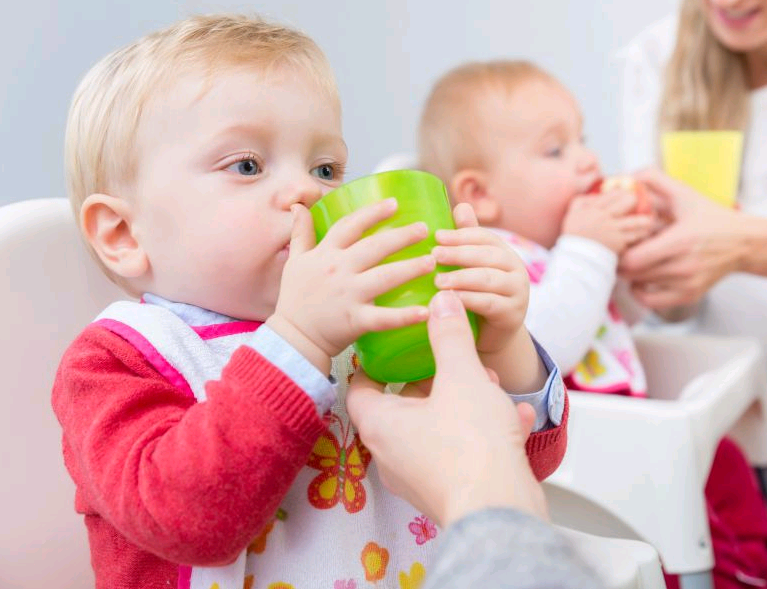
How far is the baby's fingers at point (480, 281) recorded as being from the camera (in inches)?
21.6

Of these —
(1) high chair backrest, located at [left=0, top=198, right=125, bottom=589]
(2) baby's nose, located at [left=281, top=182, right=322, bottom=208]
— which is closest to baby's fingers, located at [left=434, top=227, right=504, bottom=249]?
(2) baby's nose, located at [left=281, top=182, right=322, bottom=208]

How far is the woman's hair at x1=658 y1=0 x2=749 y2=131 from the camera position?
5.24 feet

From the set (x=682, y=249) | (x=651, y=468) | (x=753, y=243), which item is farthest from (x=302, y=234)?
(x=753, y=243)

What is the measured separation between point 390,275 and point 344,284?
0.10 ft

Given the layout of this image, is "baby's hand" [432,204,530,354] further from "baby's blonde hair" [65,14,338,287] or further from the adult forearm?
the adult forearm

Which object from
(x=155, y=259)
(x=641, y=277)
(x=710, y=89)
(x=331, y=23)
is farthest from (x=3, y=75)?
(x=710, y=89)

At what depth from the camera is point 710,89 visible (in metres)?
1.61

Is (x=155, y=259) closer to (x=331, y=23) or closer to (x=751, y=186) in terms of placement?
(x=331, y=23)

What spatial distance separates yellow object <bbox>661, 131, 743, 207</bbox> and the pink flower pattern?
830mm

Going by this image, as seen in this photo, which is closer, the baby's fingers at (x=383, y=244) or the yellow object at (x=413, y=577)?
the baby's fingers at (x=383, y=244)

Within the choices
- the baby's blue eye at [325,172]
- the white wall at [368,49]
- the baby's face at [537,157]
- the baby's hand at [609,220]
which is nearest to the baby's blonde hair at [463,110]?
the baby's face at [537,157]

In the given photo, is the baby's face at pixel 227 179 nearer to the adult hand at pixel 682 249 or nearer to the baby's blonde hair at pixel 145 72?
the baby's blonde hair at pixel 145 72

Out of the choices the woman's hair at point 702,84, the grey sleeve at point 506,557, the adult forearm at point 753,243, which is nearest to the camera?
the grey sleeve at point 506,557

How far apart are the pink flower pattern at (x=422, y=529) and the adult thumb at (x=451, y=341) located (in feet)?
0.64
